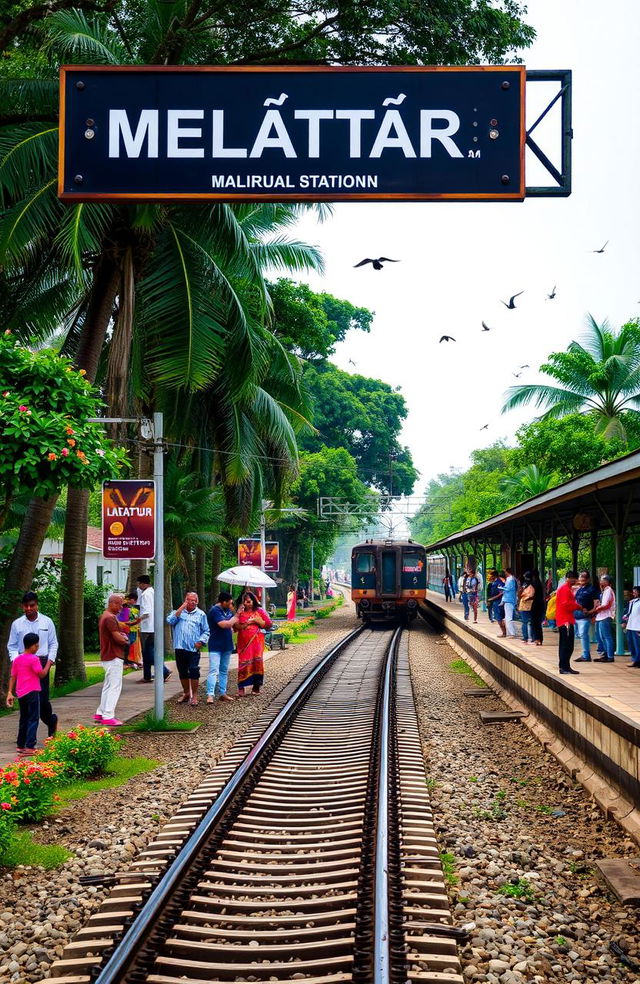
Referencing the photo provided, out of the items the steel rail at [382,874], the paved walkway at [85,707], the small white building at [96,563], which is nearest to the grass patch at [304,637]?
the paved walkway at [85,707]

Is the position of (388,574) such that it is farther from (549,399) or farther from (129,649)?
(129,649)

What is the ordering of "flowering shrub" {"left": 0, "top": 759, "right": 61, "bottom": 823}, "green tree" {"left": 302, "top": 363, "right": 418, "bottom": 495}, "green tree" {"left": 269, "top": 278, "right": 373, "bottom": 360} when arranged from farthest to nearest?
"green tree" {"left": 302, "top": 363, "right": 418, "bottom": 495} → "green tree" {"left": 269, "top": 278, "right": 373, "bottom": 360} → "flowering shrub" {"left": 0, "top": 759, "right": 61, "bottom": 823}

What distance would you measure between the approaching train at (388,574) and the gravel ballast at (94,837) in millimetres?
20878

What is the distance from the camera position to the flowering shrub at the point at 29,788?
25.5ft

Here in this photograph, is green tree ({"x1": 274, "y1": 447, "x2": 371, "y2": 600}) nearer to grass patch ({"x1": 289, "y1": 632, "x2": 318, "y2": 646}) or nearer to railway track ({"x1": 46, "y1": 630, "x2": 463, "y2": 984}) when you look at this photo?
grass patch ({"x1": 289, "y1": 632, "x2": 318, "y2": 646})

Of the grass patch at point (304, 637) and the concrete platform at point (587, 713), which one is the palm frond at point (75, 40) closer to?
the concrete platform at point (587, 713)

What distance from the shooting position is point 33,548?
14719 mm

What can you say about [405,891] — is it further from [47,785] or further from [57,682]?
[57,682]

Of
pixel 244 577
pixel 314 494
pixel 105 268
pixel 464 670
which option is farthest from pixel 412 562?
pixel 105 268

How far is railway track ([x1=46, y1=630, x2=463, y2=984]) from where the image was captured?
4852mm

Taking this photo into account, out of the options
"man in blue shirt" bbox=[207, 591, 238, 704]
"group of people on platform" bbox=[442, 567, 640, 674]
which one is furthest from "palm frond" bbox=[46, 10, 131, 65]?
"group of people on platform" bbox=[442, 567, 640, 674]

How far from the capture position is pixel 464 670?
21500 mm

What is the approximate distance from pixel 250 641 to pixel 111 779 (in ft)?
19.1

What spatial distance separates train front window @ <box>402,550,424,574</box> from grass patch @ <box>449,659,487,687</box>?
1057 centimetres
